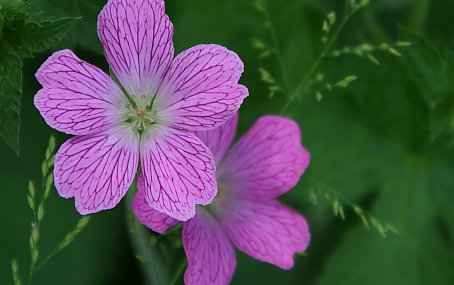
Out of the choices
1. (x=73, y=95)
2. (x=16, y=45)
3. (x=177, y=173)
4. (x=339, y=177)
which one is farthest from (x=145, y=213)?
(x=339, y=177)

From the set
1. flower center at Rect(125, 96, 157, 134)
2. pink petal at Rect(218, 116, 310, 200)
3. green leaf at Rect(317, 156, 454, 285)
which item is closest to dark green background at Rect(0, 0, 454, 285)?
green leaf at Rect(317, 156, 454, 285)

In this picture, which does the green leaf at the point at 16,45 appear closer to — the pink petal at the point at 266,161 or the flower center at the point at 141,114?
the flower center at the point at 141,114

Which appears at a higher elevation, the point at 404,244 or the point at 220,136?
the point at 220,136

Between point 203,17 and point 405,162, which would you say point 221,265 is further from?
point 203,17

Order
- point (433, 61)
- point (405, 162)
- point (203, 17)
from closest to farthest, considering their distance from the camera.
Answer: point (433, 61)
point (405, 162)
point (203, 17)

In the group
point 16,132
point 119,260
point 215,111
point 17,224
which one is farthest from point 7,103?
point 119,260

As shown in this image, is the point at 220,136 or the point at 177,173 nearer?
the point at 177,173

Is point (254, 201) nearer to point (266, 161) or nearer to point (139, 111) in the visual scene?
point (266, 161)
